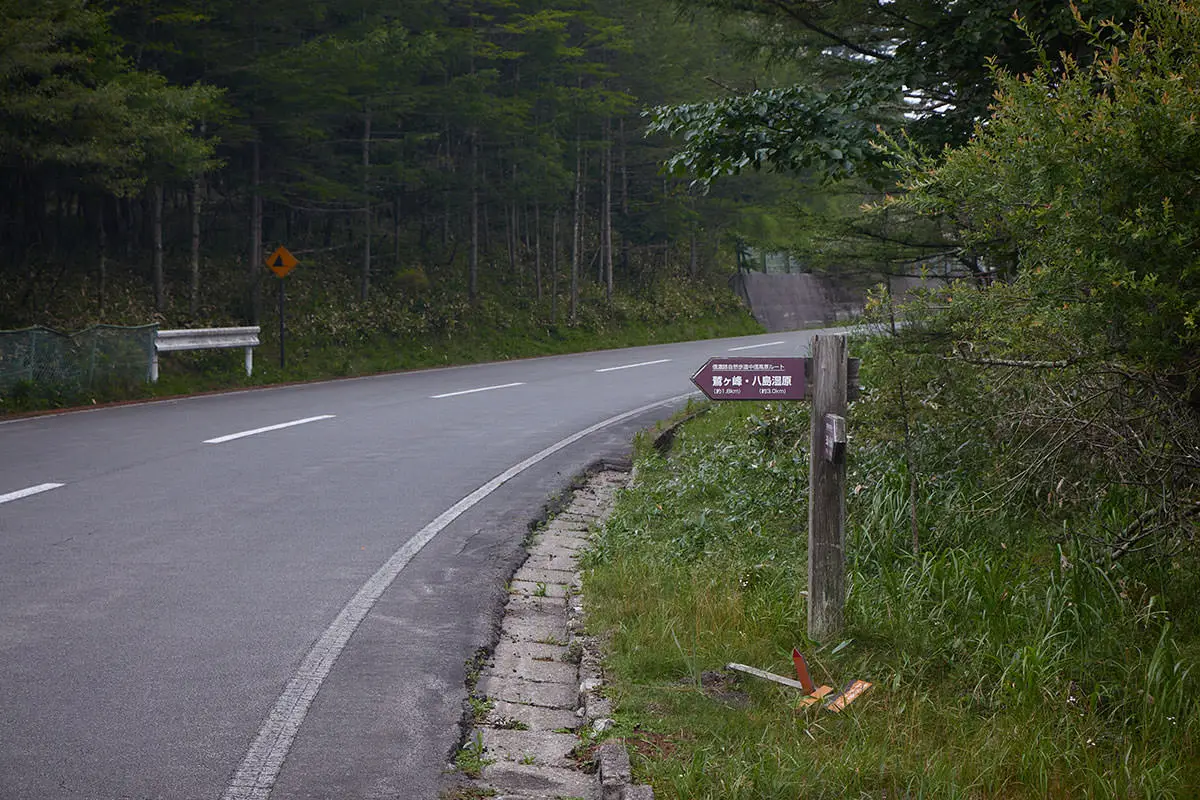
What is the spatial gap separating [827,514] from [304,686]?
2.67m

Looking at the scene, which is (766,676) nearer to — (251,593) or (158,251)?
(251,593)

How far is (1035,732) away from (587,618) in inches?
102

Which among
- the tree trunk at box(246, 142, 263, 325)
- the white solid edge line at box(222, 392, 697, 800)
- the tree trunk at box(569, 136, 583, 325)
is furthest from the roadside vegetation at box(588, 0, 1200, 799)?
the tree trunk at box(569, 136, 583, 325)

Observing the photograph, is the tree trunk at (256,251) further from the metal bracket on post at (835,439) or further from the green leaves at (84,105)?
the metal bracket on post at (835,439)

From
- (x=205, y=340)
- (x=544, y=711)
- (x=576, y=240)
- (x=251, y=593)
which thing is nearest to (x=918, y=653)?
(x=544, y=711)

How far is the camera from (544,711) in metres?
5.09

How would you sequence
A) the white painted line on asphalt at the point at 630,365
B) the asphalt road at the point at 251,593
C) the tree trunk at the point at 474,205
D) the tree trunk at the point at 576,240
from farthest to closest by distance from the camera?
the tree trunk at the point at 576,240
the tree trunk at the point at 474,205
the white painted line on asphalt at the point at 630,365
the asphalt road at the point at 251,593

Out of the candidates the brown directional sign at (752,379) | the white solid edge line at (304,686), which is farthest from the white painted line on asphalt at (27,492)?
the brown directional sign at (752,379)

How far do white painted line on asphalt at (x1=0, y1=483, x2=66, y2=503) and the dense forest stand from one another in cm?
920

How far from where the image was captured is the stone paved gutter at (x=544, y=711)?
429 centimetres

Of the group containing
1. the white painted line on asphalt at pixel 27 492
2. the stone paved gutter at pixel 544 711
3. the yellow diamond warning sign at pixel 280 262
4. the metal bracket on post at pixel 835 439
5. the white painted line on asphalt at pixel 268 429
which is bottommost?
the stone paved gutter at pixel 544 711

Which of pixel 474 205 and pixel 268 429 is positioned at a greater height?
pixel 474 205

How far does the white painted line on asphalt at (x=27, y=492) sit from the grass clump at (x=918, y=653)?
16.4 ft

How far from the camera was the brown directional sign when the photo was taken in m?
5.62
